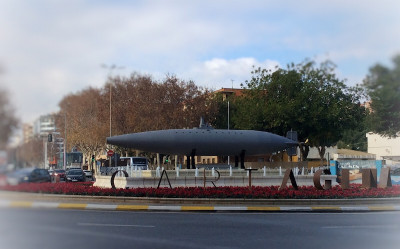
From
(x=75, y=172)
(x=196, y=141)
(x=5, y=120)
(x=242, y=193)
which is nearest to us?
(x=5, y=120)

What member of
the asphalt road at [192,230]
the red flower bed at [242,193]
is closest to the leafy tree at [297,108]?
the red flower bed at [242,193]

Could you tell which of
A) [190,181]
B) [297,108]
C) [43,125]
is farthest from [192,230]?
[297,108]

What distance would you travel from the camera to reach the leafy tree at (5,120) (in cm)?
899

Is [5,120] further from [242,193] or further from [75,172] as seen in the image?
[75,172]

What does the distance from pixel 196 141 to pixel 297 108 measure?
2339 cm

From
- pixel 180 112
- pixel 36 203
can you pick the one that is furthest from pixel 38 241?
pixel 180 112

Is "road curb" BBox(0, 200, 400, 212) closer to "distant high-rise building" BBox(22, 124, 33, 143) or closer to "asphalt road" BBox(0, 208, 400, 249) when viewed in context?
"asphalt road" BBox(0, 208, 400, 249)

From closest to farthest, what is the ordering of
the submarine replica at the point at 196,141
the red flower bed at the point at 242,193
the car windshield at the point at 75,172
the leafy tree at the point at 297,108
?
the red flower bed at the point at 242,193 → the submarine replica at the point at 196,141 → the car windshield at the point at 75,172 → the leafy tree at the point at 297,108

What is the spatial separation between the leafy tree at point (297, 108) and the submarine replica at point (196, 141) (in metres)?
18.7

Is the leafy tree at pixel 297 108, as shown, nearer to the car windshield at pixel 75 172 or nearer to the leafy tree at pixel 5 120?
the car windshield at pixel 75 172

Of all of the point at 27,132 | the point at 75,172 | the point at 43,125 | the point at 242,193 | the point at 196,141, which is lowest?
the point at 242,193

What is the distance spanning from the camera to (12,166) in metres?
9.38

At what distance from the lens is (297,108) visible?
54406 mm

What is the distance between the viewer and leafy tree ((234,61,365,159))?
Answer: 54.1 metres
